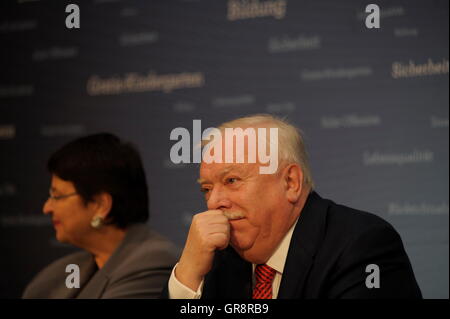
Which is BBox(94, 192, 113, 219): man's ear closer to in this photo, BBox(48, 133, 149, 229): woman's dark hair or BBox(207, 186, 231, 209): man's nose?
BBox(48, 133, 149, 229): woman's dark hair

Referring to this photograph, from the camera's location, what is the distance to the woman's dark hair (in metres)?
3.17

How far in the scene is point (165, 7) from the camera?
12.1 feet

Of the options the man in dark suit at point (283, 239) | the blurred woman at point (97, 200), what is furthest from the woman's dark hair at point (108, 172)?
the man in dark suit at point (283, 239)

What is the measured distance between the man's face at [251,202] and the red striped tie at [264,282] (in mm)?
36

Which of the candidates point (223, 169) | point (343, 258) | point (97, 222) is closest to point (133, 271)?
point (97, 222)

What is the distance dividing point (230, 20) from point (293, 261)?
1.80m

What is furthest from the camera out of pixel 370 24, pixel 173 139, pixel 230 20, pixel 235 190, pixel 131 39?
pixel 131 39

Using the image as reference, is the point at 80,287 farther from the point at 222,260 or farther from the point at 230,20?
the point at 230,20

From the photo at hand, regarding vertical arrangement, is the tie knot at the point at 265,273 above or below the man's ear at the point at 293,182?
below

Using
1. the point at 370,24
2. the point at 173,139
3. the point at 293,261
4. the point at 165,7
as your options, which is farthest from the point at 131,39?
the point at 293,261

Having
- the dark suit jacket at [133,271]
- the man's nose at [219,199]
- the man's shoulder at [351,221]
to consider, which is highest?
the man's nose at [219,199]

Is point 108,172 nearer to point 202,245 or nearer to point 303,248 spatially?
point 202,245

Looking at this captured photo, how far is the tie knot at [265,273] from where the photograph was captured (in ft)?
7.65

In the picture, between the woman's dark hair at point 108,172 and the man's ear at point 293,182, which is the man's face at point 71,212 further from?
the man's ear at point 293,182
